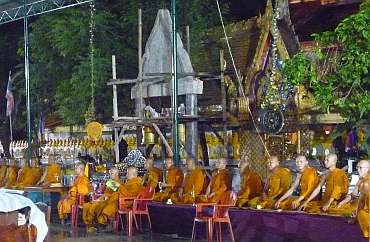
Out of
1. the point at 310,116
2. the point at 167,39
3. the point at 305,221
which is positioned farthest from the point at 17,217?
the point at 167,39

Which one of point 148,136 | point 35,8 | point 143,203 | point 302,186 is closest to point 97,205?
point 143,203

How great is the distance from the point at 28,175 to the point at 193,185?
6.30 m

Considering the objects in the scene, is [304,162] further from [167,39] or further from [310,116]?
[167,39]

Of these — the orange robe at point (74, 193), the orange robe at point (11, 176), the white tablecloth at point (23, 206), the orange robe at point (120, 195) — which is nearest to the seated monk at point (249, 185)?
the orange robe at point (120, 195)

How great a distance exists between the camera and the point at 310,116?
49.8ft

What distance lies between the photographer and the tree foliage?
34.1 feet

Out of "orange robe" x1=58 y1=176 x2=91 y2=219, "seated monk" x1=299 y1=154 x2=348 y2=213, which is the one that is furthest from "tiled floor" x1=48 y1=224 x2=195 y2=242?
"seated monk" x1=299 y1=154 x2=348 y2=213

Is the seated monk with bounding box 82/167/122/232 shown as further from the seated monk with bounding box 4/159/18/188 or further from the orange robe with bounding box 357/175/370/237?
the orange robe with bounding box 357/175/370/237

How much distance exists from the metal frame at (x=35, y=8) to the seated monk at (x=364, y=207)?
424 inches

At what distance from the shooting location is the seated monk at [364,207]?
8.98m

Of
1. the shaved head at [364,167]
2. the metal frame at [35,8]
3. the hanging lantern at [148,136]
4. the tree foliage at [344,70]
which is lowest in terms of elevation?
the shaved head at [364,167]

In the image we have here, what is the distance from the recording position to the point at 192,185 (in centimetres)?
1306

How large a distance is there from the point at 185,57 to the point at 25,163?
5.21 metres

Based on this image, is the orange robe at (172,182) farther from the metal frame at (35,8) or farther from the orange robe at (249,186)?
the metal frame at (35,8)
